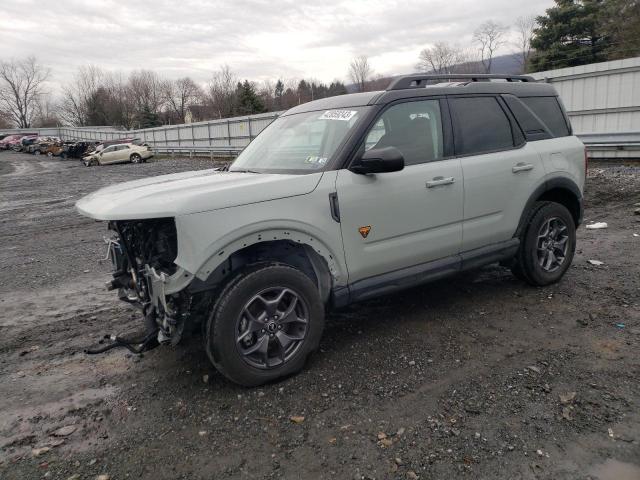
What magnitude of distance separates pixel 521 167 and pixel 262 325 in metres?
2.85

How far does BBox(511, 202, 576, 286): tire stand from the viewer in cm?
471

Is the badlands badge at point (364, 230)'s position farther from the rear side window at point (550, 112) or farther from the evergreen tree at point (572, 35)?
the evergreen tree at point (572, 35)

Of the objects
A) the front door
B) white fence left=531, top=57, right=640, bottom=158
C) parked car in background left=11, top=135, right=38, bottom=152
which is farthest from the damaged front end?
parked car in background left=11, top=135, right=38, bottom=152

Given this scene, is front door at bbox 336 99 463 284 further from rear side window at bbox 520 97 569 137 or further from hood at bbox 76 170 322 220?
rear side window at bbox 520 97 569 137

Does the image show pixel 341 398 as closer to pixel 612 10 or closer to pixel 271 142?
pixel 271 142

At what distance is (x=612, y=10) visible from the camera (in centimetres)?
3291

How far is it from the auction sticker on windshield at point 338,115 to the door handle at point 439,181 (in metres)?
A: 0.82

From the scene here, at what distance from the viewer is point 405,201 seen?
377 centimetres

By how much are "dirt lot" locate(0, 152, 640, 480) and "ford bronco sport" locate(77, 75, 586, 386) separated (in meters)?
0.31

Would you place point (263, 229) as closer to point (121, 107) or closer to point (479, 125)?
point (479, 125)

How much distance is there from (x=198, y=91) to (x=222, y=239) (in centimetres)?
9881

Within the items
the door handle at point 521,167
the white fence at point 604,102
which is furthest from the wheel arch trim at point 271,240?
the white fence at point 604,102

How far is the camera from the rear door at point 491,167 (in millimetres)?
4207

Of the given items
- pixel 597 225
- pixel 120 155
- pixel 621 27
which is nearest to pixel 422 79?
pixel 597 225
